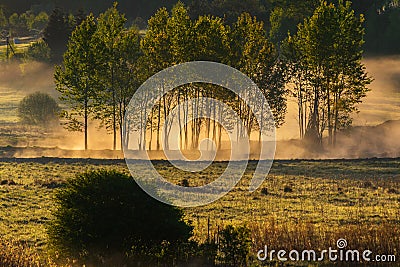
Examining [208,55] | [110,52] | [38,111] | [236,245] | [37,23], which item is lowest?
[236,245]

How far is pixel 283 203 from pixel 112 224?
68.6 ft

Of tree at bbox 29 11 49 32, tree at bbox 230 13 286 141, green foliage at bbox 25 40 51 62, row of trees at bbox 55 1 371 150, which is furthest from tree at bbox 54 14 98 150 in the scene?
tree at bbox 29 11 49 32

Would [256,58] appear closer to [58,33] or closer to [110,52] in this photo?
[110,52]

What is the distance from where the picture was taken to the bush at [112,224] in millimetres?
27203

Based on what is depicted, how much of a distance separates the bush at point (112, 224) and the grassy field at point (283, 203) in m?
3.02

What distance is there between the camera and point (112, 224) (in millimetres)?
27188

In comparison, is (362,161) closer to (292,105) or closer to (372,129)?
(372,129)

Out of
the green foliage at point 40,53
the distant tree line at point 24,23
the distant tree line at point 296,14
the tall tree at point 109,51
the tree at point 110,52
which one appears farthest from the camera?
the distant tree line at point 24,23

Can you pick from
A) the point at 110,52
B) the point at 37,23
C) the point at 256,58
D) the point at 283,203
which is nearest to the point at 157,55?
the point at 110,52

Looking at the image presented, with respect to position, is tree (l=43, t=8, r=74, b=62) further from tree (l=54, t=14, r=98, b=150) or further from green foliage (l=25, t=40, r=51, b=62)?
tree (l=54, t=14, r=98, b=150)

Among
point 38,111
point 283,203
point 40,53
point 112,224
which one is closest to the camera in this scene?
point 112,224

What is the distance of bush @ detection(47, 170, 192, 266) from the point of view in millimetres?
27203

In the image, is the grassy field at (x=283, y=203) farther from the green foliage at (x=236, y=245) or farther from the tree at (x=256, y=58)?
the tree at (x=256, y=58)

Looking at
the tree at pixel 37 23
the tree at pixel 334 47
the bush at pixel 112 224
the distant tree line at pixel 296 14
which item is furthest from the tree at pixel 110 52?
the tree at pixel 37 23
